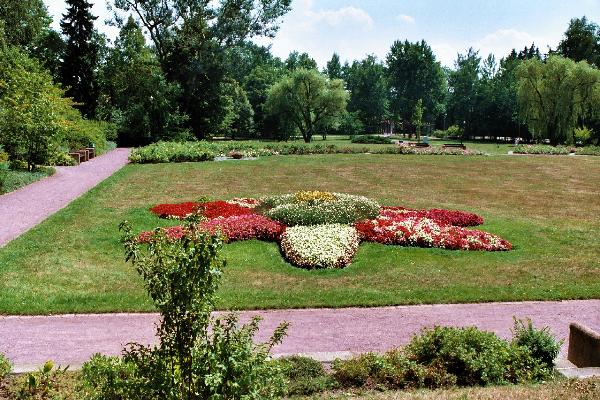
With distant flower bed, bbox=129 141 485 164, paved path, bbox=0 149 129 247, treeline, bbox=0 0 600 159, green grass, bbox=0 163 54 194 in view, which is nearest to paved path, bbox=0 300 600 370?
paved path, bbox=0 149 129 247

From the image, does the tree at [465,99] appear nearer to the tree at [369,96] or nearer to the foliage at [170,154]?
the tree at [369,96]

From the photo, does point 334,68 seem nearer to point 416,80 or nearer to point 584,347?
point 416,80

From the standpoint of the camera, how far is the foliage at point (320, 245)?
11.4m

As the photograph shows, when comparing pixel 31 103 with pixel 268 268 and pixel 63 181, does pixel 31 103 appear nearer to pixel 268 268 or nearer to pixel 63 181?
pixel 63 181

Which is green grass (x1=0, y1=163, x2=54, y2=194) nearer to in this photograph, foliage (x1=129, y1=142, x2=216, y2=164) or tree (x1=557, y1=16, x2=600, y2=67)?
foliage (x1=129, y1=142, x2=216, y2=164)

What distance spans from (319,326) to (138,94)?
4493cm

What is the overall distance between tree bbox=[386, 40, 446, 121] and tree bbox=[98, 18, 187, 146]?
6035 cm

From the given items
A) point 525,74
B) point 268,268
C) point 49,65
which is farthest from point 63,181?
point 525,74

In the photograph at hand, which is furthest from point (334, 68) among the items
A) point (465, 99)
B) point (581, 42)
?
point (581, 42)

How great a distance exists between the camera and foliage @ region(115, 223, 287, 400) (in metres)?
3.83

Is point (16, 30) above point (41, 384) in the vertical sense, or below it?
above

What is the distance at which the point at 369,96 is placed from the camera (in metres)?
93.2

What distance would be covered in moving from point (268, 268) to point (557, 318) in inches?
220

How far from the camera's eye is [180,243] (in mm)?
4031
